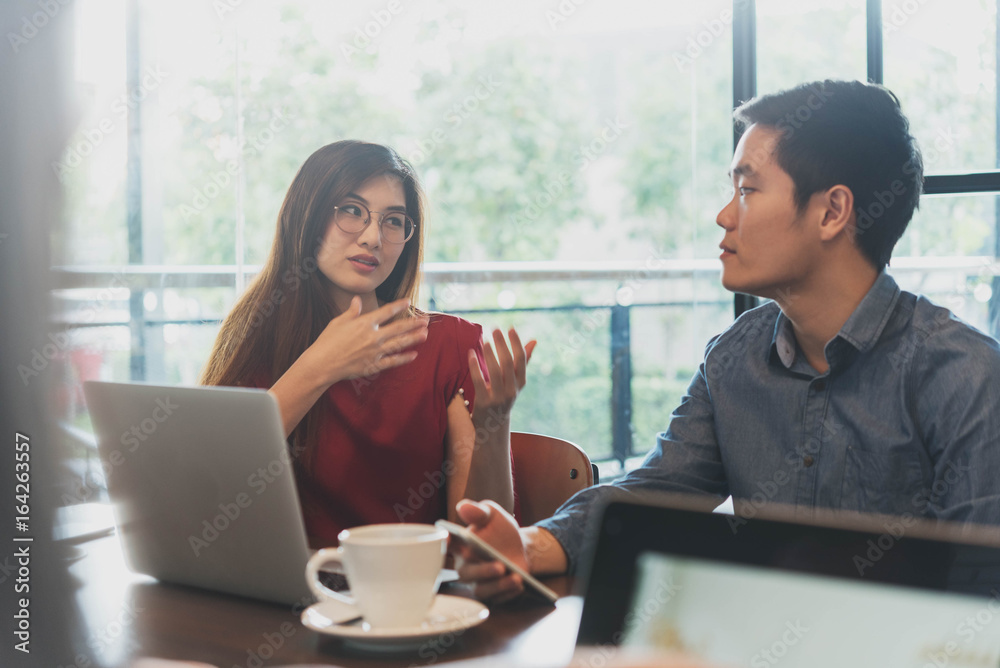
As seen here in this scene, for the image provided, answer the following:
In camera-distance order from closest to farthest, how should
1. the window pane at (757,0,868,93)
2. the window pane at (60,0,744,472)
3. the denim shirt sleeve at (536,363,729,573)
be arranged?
1. the denim shirt sleeve at (536,363,729,573)
2. the window pane at (757,0,868,93)
3. the window pane at (60,0,744,472)

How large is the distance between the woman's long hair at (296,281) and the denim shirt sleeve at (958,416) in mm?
918

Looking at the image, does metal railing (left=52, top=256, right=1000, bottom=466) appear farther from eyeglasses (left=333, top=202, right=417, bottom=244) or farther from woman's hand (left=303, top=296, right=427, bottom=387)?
woman's hand (left=303, top=296, right=427, bottom=387)

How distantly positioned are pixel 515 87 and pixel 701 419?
5723 mm

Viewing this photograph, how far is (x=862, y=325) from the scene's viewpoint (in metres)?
1.14

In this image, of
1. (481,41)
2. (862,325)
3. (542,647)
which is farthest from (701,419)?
(481,41)

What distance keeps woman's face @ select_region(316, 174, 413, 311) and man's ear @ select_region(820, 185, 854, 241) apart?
0.73 metres

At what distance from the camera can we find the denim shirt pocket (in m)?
1.11

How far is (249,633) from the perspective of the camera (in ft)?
2.48

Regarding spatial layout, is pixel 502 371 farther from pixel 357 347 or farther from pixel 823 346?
pixel 823 346

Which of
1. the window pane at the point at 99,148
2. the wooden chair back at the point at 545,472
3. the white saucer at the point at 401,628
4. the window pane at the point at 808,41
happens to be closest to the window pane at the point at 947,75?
the window pane at the point at 808,41

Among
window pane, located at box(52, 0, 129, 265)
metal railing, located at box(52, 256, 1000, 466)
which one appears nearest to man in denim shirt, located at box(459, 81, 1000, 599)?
metal railing, located at box(52, 256, 1000, 466)

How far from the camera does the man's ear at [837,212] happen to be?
4.07 ft

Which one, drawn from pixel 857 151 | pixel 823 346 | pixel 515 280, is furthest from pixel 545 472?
pixel 515 280

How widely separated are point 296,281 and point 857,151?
98 centimetres
